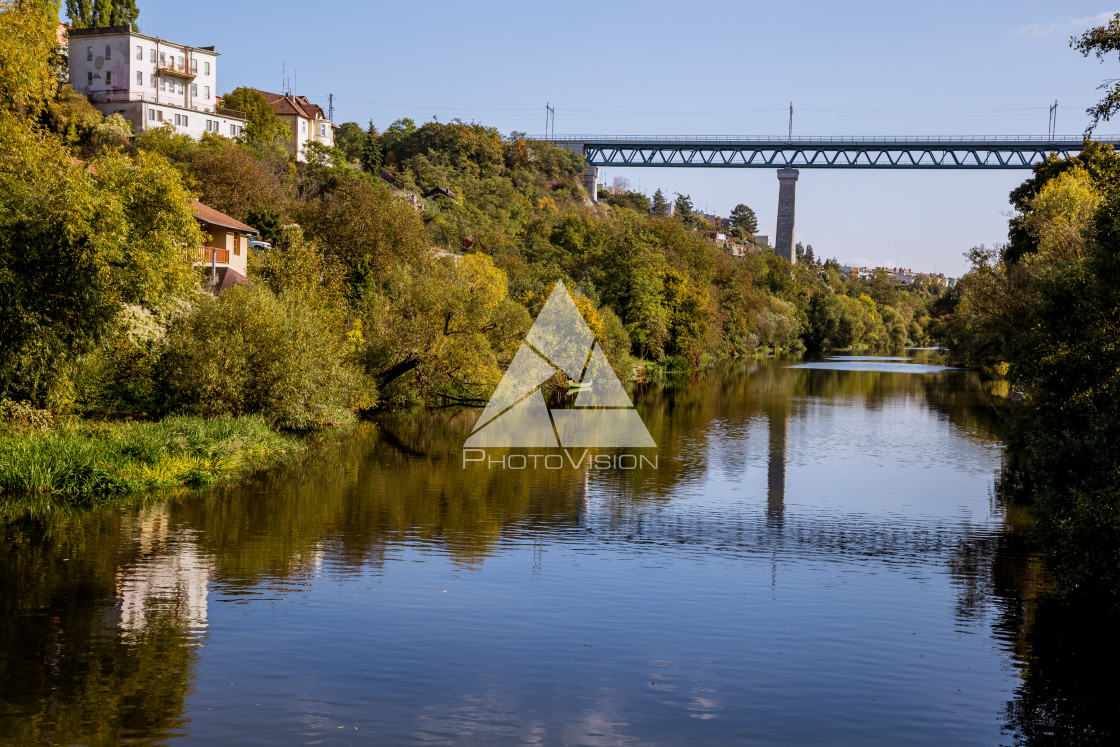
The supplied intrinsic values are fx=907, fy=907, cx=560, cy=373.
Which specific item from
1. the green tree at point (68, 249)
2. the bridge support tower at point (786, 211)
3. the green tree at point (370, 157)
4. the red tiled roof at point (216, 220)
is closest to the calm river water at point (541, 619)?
the green tree at point (68, 249)

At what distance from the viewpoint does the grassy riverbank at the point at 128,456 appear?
22.5 meters

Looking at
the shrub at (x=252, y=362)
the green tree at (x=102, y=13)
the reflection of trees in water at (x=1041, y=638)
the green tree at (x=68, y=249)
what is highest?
the green tree at (x=102, y=13)

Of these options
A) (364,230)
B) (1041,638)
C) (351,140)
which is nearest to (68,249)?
(1041,638)

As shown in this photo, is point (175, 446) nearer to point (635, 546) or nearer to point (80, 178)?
point (80, 178)

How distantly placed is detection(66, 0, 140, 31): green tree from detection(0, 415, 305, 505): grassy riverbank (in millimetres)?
65504

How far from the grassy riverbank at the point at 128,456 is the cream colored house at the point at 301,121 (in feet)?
229

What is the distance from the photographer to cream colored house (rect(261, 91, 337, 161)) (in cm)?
9706

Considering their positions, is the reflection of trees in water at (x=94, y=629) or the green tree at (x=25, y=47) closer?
the reflection of trees in water at (x=94, y=629)

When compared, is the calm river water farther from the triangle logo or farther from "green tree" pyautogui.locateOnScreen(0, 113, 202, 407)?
the triangle logo

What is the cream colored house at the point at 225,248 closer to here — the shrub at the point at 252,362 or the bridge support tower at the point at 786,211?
the shrub at the point at 252,362

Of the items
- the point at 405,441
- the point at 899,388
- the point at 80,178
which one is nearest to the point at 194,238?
the point at 80,178

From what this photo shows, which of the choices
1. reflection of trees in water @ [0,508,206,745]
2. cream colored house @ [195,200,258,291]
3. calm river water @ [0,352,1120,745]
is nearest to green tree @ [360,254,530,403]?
cream colored house @ [195,200,258,291]

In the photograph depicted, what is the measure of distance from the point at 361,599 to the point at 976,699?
9.96 metres

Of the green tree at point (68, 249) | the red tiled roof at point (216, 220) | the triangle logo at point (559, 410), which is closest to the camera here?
the green tree at point (68, 249)
